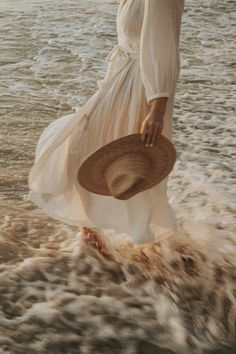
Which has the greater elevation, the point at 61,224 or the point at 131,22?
the point at 131,22

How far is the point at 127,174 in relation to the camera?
3.00 m

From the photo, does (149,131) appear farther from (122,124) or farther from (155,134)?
(122,124)

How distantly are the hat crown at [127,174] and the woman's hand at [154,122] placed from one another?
0.11m

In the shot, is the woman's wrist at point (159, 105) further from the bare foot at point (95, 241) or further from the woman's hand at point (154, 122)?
the bare foot at point (95, 241)

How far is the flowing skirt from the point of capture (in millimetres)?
3088

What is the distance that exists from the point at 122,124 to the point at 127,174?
0.28 metres

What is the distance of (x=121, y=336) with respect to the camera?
304 centimetres

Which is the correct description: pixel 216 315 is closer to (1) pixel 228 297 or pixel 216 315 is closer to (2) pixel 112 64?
(1) pixel 228 297

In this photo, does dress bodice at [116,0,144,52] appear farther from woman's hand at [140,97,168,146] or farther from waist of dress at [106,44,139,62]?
woman's hand at [140,97,168,146]

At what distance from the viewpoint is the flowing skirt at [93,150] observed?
3088mm

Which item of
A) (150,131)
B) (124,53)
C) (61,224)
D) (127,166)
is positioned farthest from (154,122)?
(61,224)

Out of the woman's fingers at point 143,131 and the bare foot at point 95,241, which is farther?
the bare foot at point 95,241

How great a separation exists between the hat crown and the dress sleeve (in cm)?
29

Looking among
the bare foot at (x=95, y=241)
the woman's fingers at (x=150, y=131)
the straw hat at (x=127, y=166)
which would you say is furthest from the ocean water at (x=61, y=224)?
the woman's fingers at (x=150, y=131)
